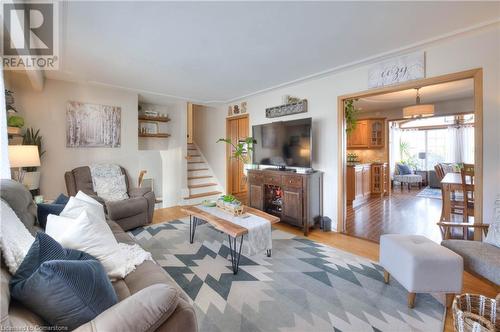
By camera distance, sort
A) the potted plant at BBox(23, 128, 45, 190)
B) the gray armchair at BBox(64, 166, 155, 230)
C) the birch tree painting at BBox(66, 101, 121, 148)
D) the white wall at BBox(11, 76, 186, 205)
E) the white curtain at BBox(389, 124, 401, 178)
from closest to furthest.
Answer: the potted plant at BBox(23, 128, 45, 190)
the gray armchair at BBox(64, 166, 155, 230)
the white wall at BBox(11, 76, 186, 205)
the birch tree painting at BBox(66, 101, 121, 148)
the white curtain at BBox(389, 124, 401, 178)

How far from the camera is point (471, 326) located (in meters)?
1.27

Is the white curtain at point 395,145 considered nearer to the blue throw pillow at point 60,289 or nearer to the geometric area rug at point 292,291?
the geometric area rug at point 292,291

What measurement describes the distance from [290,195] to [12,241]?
2.94 metres

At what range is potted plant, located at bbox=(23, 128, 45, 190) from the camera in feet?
9.41

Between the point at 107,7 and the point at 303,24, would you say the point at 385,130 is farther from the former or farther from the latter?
the point at 107,7

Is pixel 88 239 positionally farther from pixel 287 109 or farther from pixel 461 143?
pixel 461 143

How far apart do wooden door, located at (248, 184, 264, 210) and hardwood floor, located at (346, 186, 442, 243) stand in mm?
1427

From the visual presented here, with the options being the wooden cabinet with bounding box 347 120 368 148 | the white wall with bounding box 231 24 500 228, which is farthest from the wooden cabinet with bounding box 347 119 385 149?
the white wall with bounding box 231 24 500 228

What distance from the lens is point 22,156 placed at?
2.55m

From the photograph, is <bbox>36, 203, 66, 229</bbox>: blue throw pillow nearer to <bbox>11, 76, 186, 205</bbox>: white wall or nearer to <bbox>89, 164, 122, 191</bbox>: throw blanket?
<bbox>89, 164, 122, 191</bbox>: throw blanket

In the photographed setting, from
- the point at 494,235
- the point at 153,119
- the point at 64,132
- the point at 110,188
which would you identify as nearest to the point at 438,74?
the point at 494,235

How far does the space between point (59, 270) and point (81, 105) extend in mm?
3853

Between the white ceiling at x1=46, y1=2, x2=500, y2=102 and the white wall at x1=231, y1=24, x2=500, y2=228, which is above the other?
the white ceiling at x1=46, y1=2, x2=500, y2=102

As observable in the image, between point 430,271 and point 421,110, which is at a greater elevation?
point 421,110
